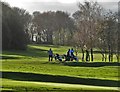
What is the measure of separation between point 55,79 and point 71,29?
12132cm

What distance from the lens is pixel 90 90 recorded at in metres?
22.6

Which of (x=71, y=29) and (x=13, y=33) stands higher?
(x=71, y=29)

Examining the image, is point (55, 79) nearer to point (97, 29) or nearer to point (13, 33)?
point (97, 29)

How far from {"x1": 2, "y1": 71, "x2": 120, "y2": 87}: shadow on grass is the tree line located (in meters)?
28.8

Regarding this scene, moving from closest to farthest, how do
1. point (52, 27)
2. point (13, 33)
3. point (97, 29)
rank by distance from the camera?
point (97, 29), point (13, 33), point (52, 27)

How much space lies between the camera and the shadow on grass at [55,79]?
94.3ft

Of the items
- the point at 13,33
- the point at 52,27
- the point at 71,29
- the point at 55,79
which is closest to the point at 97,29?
the point at 13,33

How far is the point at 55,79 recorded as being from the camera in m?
30.0

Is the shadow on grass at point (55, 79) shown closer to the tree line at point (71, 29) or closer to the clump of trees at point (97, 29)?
the tree line at point (71, 29)

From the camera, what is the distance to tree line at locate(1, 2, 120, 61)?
2756 inches

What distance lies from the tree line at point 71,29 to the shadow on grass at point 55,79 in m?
28.8

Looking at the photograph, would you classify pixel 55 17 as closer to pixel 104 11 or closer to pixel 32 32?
pixel 32 32

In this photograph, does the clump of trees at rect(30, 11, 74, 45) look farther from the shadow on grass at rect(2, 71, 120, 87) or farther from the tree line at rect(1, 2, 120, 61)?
the shadow on grass at rect(2, 71, 120, 87)

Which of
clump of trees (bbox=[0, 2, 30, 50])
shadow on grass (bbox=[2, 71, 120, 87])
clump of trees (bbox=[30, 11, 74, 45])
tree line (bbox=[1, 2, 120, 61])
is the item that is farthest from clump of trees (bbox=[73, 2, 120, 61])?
clump of trees (bbox=[30, 11, 74, 45])
